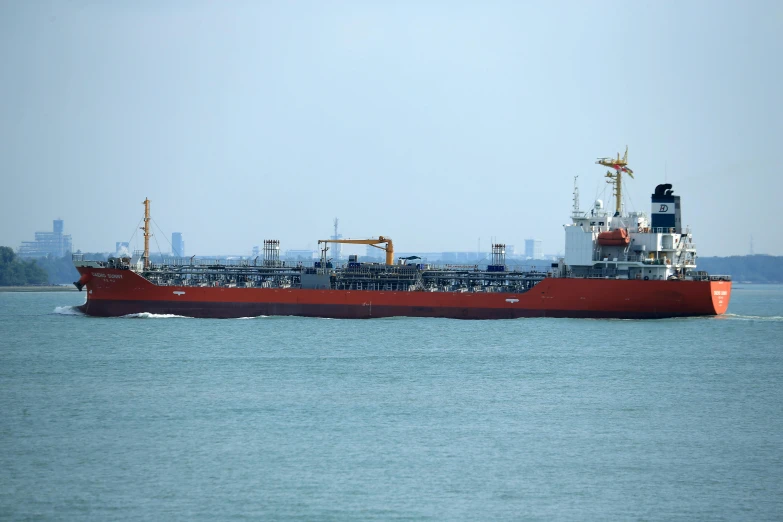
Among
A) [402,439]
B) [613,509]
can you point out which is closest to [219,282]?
[402,439]

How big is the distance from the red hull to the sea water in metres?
3.86

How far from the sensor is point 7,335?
42844mm

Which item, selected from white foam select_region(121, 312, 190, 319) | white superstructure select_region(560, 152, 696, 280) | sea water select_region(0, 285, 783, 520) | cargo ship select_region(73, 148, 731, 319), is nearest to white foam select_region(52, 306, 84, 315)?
cargo ship select_region(73, 148, 731, 319)

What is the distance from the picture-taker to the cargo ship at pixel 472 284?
44094 millimetres

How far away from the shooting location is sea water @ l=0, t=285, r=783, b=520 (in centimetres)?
1752

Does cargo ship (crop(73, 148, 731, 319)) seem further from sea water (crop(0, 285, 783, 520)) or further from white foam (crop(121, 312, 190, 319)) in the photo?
sea water (crop(0, 285, 783, 520))

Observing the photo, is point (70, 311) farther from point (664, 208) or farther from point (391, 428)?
point (391, 428)

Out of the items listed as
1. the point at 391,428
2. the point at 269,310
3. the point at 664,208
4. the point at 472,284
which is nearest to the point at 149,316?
the point at 269,310

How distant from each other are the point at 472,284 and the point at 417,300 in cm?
391

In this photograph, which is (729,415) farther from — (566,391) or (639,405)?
(566,391)

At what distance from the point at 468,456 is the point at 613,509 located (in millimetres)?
3997

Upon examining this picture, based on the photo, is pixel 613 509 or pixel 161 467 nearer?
pixel 613 509

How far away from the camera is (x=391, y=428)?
75.1 feet

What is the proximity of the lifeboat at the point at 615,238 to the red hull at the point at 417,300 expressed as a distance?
2.17 meters
